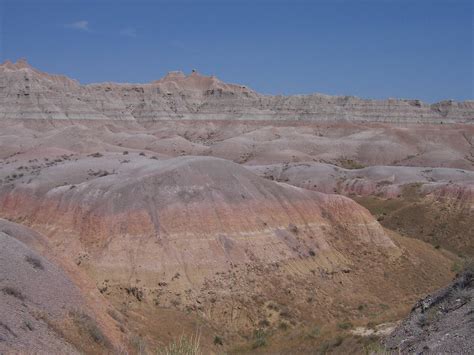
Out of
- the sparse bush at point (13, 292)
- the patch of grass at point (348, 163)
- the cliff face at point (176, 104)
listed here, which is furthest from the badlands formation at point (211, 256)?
the cliff face at point (176, 104)

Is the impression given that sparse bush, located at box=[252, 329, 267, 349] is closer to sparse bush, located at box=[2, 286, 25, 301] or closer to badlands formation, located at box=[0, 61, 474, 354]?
badlands formation, located at box=[0, 61, 474, 354]

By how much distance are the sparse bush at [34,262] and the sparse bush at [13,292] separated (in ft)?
7.84

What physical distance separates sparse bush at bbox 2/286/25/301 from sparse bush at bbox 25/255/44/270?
2.39 meters

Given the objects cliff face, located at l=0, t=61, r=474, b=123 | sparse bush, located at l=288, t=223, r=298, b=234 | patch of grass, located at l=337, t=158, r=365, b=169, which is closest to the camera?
sparse bush, located at l=288, t=223, r=298, b=234

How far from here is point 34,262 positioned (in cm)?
1655

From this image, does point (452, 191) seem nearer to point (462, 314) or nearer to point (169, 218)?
point (169, 218)

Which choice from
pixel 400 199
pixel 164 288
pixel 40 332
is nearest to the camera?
pixel 40 332

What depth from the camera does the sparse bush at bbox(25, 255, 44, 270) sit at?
16.5 metres

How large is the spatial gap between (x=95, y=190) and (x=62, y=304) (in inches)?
657

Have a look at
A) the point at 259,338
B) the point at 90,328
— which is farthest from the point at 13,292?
the point at 259,338

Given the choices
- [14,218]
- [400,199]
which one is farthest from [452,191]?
[14,218]

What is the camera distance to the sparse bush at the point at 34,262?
1645 centimetres

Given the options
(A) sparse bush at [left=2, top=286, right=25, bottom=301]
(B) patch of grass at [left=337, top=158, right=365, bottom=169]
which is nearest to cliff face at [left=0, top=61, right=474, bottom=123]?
(B) patch of grass at [left=337, top=158, right=365, bottom=169]

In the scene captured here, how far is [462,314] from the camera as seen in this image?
48.2 ft
